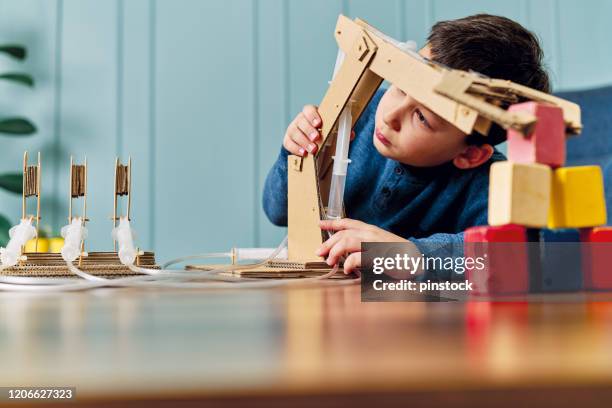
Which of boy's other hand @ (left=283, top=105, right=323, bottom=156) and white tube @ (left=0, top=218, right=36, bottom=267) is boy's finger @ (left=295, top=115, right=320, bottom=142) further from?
white tube @ (left=0, top=218, right=36, bottom=267)

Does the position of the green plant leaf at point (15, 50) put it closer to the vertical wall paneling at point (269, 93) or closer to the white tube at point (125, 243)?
the vertical wall paneling at point (269, 93)

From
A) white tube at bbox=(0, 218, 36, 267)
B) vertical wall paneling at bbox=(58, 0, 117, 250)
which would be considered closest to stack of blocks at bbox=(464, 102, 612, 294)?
white tube at bbox=(0, 218, 36, 267)

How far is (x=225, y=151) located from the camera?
6.95 ft

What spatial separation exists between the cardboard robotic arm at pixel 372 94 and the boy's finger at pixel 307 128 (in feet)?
0.04

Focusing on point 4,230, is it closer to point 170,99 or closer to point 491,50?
point 170,99

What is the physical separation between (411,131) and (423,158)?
11cm

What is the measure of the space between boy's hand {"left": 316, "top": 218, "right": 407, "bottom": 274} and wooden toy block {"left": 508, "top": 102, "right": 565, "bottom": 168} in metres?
0.30

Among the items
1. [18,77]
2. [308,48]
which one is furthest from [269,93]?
[18,77]

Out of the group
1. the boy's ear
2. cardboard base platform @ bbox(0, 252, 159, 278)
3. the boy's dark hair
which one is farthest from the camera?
the boy's ear

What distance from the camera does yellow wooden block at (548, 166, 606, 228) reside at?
1.55 ft

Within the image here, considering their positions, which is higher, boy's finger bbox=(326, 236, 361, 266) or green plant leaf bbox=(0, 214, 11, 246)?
green plant leaf bbox=(0, 214, 11, 246)

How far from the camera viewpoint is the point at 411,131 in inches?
→ 35.9

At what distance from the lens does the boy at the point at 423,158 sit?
0.87 metres

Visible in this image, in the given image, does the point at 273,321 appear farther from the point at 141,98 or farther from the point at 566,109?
the point at 141,98
